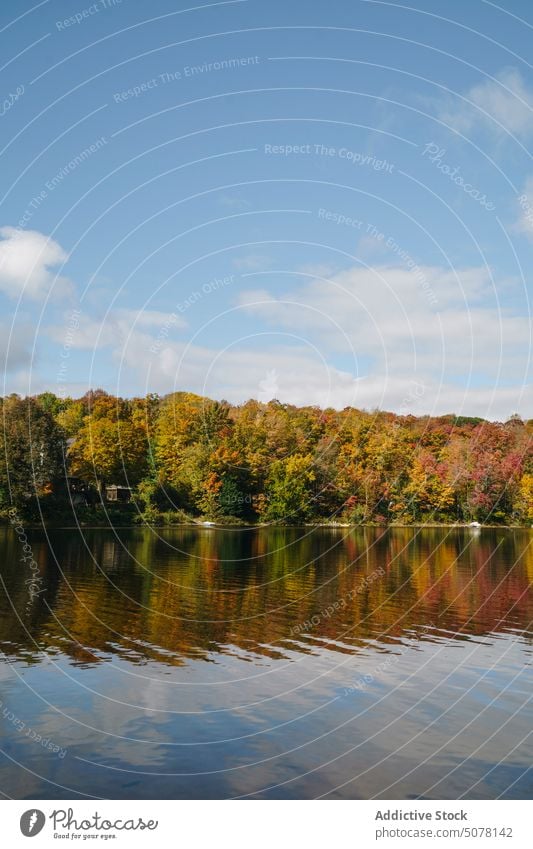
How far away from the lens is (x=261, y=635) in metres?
27.5

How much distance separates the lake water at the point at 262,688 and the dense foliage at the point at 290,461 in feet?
211

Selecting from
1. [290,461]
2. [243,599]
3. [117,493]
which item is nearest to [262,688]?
[243,599]

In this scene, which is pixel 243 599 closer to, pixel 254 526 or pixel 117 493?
pixel 254 526

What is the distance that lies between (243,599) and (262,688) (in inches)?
636

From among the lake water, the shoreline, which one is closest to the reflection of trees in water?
the lake water

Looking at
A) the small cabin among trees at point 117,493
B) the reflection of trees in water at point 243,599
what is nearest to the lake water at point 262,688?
the reflection of trees in water at point 243,599

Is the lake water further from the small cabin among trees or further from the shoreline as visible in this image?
the small cabin among trees

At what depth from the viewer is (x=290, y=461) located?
119 m

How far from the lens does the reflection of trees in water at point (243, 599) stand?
85.0ft

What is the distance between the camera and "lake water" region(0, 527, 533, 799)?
557 inches

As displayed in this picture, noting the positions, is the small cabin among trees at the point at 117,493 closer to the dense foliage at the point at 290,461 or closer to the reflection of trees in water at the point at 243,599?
the dense foliage at the point at 290,461

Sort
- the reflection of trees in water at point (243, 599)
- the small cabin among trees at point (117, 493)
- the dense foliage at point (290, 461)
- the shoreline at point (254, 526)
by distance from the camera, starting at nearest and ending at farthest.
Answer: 1. the reflection of trees in water at point (243, 599)
2. the shoreline at point (254, 526)
3. the dense foliage at point (290, 461)
4. the small cabin among trees at point (117, 493)
